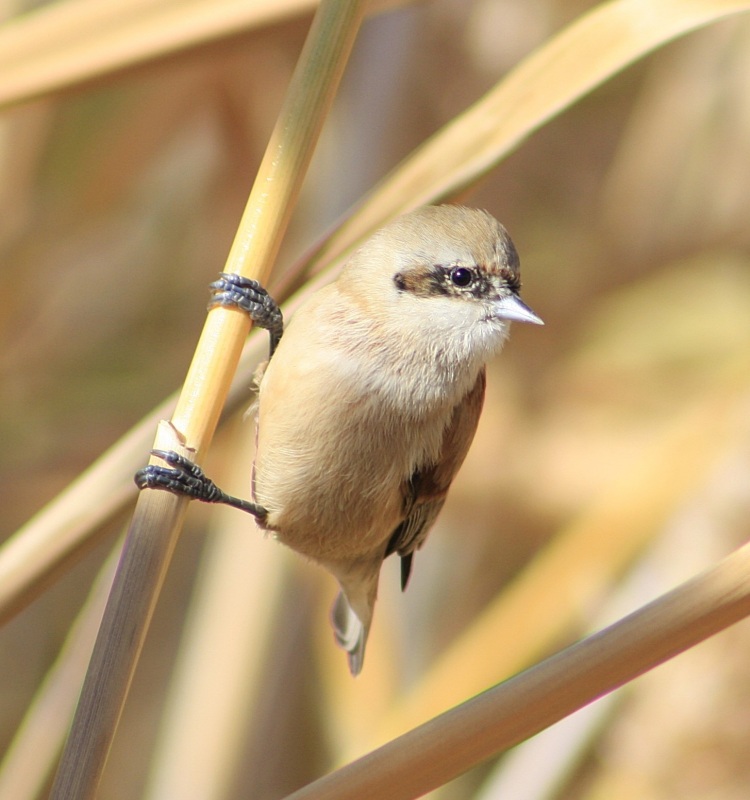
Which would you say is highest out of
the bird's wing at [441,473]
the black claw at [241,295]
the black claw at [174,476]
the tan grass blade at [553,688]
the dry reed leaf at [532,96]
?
the dry reed leaf at [532,96]

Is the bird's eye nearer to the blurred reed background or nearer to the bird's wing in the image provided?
the bird's wing

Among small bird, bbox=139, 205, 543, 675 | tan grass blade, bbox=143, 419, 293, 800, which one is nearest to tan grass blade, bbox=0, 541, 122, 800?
tan grass blade, bbox=143, 419, 293, 800

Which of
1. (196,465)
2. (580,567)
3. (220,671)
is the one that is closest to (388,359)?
(196,465)

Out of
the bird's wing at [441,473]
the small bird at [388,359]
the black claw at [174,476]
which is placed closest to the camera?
the black claw at [174,476]

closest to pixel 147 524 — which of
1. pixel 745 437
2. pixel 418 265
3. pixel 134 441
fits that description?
pixel 134 441

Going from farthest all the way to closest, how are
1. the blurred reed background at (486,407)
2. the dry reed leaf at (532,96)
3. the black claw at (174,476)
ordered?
the blurred reed background at (486,407) → the dry reed leaf at (532,96) → the black claw at (174,476)

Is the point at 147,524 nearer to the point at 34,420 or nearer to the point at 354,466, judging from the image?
the point at 354,466

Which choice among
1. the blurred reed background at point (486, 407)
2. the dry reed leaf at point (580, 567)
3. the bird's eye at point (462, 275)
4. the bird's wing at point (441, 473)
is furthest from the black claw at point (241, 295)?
the dry reed leaf at point (580, 567)

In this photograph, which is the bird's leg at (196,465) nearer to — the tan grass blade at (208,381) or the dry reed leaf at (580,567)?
the tan grass blade at (208,381)
